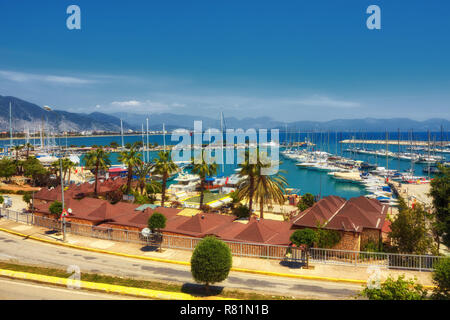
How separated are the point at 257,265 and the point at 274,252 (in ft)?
7.13

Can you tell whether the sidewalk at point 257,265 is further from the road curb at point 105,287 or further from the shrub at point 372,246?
the road curb at point 105,287

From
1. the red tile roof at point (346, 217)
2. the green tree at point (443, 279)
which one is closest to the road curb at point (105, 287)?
the green tree at point (443, 279)

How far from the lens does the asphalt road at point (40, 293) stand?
14117mm

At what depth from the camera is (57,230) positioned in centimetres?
2784

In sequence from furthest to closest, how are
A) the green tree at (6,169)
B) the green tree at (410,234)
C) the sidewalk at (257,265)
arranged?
the green tree at (6,169)
the green tree at (410,234)
the sidewalk at (257,265)

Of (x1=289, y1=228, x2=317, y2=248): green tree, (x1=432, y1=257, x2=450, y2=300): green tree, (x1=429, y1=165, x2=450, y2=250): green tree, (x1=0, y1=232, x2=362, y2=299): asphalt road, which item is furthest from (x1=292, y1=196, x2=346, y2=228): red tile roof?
(x1=432, y1=257, x2=450, y2=300): green tree

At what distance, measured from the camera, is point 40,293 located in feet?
48.1

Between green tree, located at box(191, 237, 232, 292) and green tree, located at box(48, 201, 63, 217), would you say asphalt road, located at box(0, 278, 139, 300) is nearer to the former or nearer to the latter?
green tree, located at box(191, 237, 232, 292)

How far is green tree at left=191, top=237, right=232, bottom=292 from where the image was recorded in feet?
47.2

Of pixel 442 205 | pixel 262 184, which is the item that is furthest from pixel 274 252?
pixel 262 184

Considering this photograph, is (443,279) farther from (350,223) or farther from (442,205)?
(442,205)

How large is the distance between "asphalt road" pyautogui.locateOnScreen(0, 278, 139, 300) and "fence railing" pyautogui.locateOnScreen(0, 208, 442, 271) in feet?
30.5

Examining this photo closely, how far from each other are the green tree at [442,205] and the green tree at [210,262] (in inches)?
601
